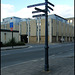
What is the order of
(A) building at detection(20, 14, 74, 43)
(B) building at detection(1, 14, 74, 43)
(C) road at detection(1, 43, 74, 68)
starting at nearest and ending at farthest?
(C) road at detection(1, 43, 74, 68)
(A) building at detection(20, 14, 74, 43)
(B) building at detection(1, 14, 74, 43)

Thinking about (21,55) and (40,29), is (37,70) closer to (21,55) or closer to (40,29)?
(21,55)

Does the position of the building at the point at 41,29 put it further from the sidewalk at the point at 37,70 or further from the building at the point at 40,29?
the sidewalk at the point at 37,70

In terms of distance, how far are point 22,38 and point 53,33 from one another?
17976 mm

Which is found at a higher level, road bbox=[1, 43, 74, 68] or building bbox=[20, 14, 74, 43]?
building bbox=[20, 14, 74, 43]

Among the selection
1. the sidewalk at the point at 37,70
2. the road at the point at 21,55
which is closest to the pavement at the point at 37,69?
the sidewalk at the point at 37,70

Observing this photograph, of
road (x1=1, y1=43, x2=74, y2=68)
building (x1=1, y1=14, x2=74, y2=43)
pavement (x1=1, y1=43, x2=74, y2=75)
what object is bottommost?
road (x1=1, y1=43, x2=74, y2=68)

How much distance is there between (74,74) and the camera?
518cm

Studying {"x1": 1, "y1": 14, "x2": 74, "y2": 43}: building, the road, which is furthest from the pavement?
{"x1": 1, "y1": 14, "x2": 74, "y2": 43}: building

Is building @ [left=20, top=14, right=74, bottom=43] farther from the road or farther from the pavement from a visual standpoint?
the pavement

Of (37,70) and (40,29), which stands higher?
(40,29)

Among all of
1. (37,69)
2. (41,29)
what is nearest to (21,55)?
(37,69)

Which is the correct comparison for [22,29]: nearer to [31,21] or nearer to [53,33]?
[31,21]

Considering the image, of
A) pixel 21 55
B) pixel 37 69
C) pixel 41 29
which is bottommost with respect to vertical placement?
pixel 21 55

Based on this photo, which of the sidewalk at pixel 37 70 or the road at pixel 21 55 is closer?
the sidewalk at pixel 37 70
